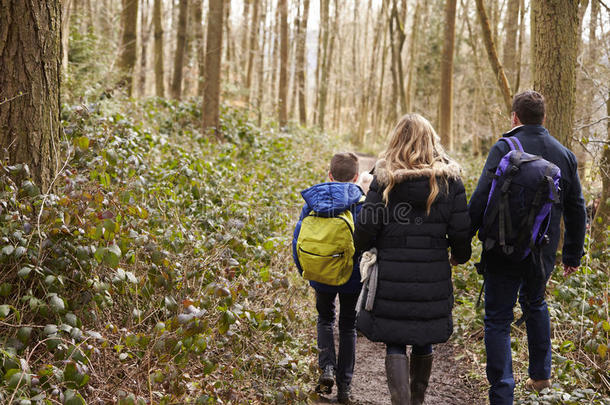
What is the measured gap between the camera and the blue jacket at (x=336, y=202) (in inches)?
161

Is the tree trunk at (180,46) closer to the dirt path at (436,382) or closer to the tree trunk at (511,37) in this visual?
the tree trunk at (511,37)

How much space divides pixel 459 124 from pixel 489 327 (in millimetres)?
33107

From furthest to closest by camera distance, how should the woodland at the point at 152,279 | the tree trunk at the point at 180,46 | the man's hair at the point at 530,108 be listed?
the tree trunk at the point at 180,46, the man's hair at the point at 530,108, the woodland at the point at 152,279

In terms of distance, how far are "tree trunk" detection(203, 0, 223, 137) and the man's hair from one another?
941cm

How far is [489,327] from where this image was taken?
3.96 m

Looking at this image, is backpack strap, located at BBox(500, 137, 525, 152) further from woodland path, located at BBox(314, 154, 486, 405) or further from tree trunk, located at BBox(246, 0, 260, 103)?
tree trunk, located at BBox(246, 0, 260, 103)

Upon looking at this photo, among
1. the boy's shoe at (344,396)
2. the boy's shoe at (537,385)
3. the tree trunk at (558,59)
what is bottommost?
the boy's shoe at (344,396)

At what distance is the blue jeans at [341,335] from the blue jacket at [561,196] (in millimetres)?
1184

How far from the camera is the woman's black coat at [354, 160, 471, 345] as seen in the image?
3553 millimetres

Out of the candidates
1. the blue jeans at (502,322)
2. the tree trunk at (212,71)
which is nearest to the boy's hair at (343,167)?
the blue jeans at (502,322)

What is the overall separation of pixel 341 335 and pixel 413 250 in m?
1.26

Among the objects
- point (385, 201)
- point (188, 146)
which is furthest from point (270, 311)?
point (188, 146)

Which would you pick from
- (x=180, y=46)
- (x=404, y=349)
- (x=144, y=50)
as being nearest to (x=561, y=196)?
(x=404, y=349)

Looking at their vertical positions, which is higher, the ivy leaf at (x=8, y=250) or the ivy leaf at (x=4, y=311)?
the ivy leaf at (x=8, y=250)
